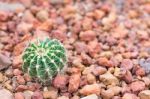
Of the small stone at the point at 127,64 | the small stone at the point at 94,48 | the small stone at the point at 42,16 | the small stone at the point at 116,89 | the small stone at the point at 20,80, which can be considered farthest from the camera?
Result: the small stone at the point at 42,16

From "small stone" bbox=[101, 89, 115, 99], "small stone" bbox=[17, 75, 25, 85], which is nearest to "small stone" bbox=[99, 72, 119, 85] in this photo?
"small stone" bbox=[101, 89, 115, 99]

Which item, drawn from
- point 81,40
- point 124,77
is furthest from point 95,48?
point 124,77

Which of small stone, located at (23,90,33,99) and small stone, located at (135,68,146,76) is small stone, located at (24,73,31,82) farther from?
small stone, located at (135,68,146,76)

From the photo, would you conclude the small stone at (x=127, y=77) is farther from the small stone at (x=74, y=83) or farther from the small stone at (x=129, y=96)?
the small stone at (x=74, y=83)

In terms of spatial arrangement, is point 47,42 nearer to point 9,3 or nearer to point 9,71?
point 9,71

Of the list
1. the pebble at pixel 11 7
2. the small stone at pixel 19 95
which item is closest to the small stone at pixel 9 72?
the small stone at pixel 19 95

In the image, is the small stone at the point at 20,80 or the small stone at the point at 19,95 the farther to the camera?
the small stone at the point at 20,80

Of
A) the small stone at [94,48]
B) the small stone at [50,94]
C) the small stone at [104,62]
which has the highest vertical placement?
the small stone at [94,48]
